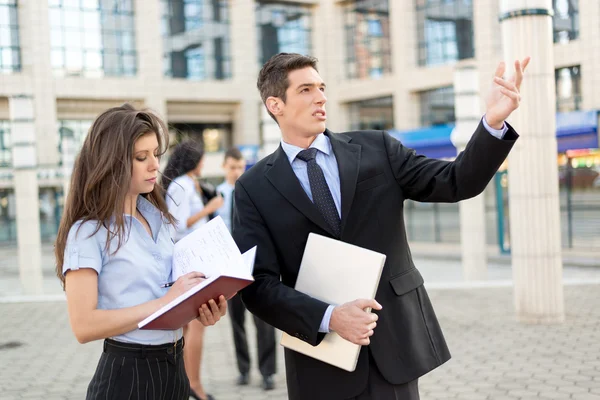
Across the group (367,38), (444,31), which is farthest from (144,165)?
(367,38)

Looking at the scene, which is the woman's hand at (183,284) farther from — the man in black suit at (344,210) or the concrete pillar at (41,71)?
the concrete pillar at (41,71)

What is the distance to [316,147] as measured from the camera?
2.96 meters

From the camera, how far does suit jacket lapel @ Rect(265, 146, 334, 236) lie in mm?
2797

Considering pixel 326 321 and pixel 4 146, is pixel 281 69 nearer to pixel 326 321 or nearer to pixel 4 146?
pixel 326 321

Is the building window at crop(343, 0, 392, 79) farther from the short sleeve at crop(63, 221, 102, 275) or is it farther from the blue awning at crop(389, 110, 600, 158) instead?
the short sleeve at crop(63, 221, 102, 275)

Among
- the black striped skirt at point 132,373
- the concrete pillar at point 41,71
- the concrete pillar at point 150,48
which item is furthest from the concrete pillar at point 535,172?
the concrete pillar at point 150,48

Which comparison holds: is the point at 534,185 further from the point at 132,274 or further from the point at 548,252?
the point at 132,274

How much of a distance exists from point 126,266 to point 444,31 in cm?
3697

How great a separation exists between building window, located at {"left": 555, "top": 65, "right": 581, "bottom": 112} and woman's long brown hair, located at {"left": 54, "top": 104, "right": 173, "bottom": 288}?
98.5ft

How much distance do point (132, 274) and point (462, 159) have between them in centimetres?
124

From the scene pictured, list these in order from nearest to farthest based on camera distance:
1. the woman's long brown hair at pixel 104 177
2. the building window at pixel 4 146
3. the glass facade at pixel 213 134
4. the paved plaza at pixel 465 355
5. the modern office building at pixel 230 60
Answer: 1. the woman's long brown hair at pixel 104 177
2. the paved plaza at pixel 465 355
3. the modern office building at pixel 230 60
4. the building window at pixel 4 146
5. the glass facade at pixel 213 134

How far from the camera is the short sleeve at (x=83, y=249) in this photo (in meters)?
2.40

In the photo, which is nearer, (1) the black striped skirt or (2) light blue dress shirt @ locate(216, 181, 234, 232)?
(1) the black striped skirt

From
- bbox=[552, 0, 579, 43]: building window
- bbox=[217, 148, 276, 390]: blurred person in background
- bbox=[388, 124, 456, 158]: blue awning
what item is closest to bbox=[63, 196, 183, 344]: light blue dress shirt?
bbox=[217, 148, 276, 390]: blurred person in background
